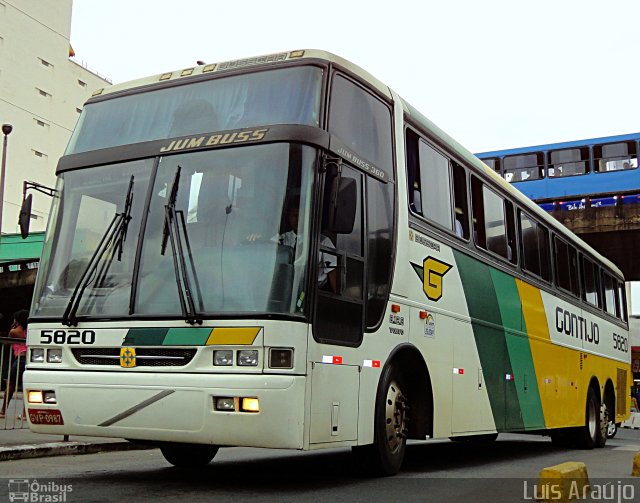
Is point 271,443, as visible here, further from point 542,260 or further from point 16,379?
point 542,260

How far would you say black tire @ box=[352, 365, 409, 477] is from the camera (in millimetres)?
7887

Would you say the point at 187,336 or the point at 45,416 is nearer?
the point at 187,336

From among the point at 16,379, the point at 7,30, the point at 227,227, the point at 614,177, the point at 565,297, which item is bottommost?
the point at 16,379

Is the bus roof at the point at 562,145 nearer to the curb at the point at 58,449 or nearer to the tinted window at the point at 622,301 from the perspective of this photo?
the tinted window at the point at 622,301

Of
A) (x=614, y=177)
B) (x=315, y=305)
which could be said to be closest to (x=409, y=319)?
(x=315, y=305)

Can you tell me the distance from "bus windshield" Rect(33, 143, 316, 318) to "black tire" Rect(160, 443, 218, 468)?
232cm

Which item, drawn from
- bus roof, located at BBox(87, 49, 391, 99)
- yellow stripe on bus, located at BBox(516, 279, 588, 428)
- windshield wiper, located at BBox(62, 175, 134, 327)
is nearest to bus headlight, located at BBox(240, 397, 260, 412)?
windshield wiper, located at BBox(62, 175, 134, 327)

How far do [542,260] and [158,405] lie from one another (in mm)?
8257

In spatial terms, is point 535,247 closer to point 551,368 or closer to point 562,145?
point 551,368

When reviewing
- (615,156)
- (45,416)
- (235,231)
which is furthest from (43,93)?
(235,231)

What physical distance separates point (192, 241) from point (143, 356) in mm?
1020

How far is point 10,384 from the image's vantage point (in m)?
12.6

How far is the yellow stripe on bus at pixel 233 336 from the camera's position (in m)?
6.72

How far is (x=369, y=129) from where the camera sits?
8.27 meters
